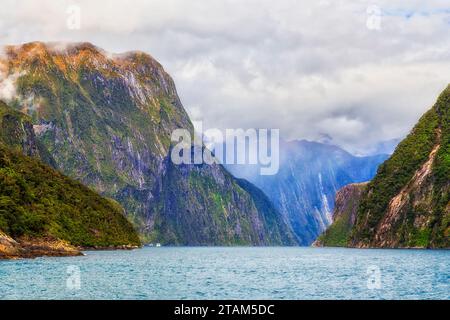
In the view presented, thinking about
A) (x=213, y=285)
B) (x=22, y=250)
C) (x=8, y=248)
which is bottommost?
(x=213, y=285)

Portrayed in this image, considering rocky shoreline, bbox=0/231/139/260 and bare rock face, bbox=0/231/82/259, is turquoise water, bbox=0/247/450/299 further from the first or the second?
bare rock face, bbox=0/231/82/259

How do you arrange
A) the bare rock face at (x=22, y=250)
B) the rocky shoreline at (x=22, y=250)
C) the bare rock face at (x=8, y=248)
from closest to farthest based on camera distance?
the bare rock face at (x=8, y=248)
the rocky shoreline at (x=22, y=250)
the bare rock face at (x=22, y=250)

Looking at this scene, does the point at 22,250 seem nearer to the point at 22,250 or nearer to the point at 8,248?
the point at 22,250

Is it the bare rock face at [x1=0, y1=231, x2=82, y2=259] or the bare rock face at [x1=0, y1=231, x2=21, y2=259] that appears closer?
the bare rock face at [x1=0, y1=231, x2=21, y2=259]

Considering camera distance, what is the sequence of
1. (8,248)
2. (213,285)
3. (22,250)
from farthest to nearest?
(22,250), (8,248), (213,285)

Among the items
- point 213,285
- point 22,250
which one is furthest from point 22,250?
point 213,285

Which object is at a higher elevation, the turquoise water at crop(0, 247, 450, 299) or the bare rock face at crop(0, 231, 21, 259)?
the bare rock face at crop(0, 231, 21, 259)

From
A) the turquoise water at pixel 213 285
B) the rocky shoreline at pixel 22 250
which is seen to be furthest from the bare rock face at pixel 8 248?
the turquoise water at pixel 213 285

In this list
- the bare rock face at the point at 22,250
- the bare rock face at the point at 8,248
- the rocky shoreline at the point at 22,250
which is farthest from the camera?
the bare rock face at the point at 22,250

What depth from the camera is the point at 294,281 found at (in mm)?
111500

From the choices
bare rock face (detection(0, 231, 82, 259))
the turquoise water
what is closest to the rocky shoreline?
bare rock face (detection(0, 231, 82, 259))

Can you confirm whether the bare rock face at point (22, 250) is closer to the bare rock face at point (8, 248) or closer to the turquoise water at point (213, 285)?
the bare rock face at point (8, 248)
